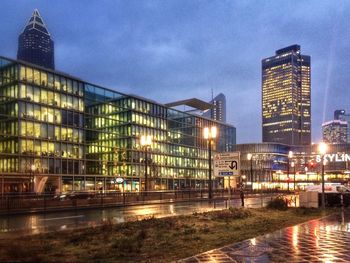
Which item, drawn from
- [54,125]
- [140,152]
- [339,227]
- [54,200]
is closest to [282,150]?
[140,152]

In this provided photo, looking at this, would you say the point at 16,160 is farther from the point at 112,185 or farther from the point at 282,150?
the point at 282,150

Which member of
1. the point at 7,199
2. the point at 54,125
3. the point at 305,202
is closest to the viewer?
the point at 305,202

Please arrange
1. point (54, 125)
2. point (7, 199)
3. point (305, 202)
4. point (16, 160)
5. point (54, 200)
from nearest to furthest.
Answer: point (305, 202) → point (7, 199) → point (54, 200) → point (16, 160) → point (54, 125)

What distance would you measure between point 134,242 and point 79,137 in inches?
2915

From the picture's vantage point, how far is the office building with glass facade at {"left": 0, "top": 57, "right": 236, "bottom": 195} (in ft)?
233

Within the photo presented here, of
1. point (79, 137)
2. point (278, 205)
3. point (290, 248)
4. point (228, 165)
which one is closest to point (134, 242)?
point (290, 248)

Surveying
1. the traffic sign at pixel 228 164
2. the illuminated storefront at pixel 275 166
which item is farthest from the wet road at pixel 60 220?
the illuminated storefront at pixel 275 166

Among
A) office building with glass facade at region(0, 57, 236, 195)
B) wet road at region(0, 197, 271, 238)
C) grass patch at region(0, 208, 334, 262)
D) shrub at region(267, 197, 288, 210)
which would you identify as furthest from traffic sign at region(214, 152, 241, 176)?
office building with glass facade at region(0, 57, 236, 195)

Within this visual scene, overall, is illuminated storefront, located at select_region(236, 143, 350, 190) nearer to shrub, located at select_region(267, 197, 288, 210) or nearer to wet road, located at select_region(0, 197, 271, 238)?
shrub, located at select_region(267, 197, 288, 210)

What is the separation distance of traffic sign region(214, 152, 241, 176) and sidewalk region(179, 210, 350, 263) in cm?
748

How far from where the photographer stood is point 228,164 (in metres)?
22.8

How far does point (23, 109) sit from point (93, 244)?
6404 centimetres

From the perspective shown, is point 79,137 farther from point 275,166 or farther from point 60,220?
point 275,166

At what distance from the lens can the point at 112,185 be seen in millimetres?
91500
